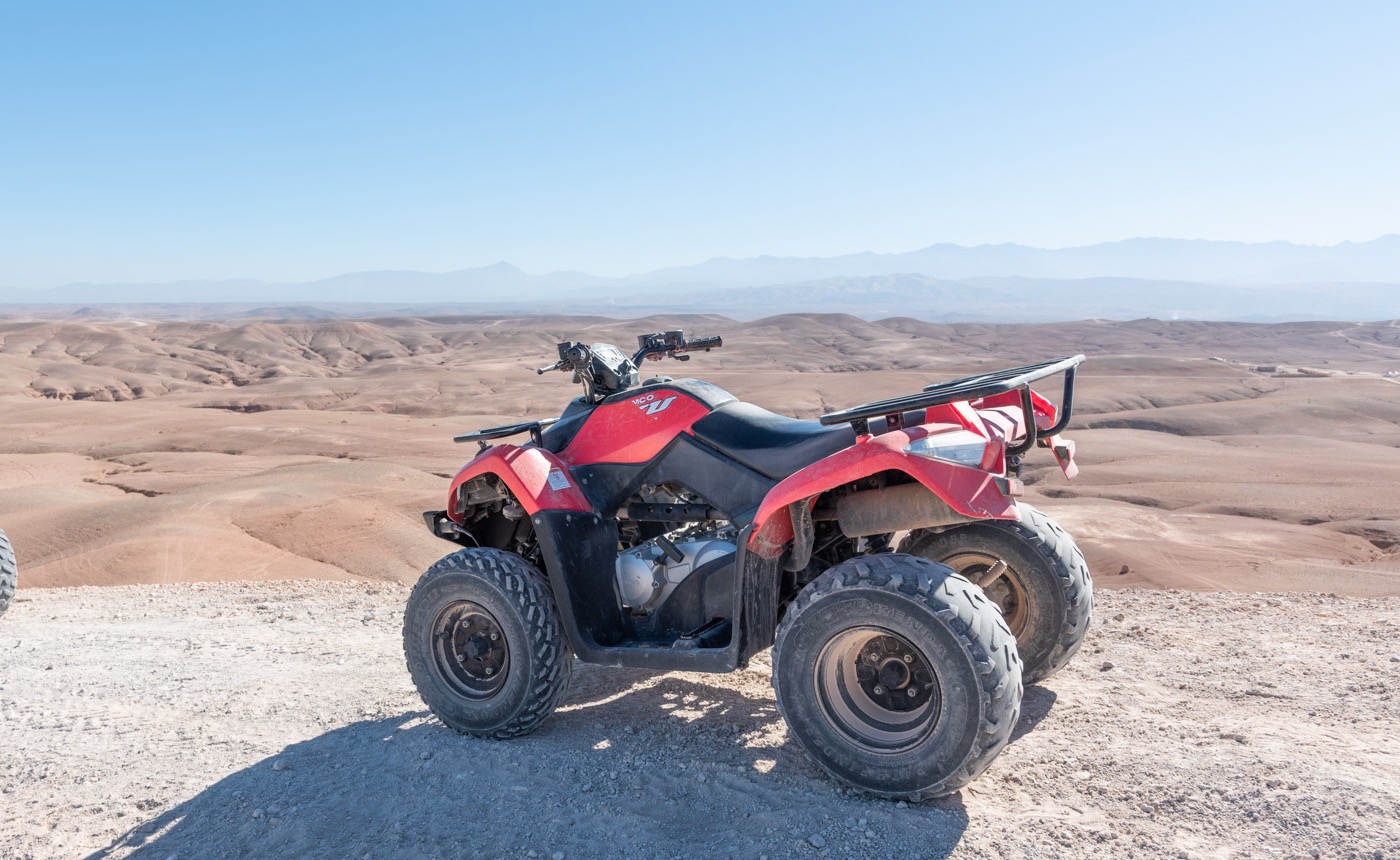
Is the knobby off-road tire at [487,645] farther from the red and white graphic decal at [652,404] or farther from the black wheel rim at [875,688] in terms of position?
the black wheel rim at [875,688]

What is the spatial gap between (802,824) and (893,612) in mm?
839

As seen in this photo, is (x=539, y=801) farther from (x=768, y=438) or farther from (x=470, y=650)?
(x=768, y=438)

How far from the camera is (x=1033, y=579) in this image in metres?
4.45

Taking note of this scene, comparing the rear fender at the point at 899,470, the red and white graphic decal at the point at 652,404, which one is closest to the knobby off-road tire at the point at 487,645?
the red and white graphic decal at the point at 652,404

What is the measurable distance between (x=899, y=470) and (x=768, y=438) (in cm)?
71

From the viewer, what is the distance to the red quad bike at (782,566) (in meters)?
3.47

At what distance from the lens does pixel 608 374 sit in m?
4.73

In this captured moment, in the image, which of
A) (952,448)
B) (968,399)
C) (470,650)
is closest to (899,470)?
(952,448)

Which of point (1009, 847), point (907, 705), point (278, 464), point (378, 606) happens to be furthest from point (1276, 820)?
point (278, 464)

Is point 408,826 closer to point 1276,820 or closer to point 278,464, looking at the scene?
point 1276,820

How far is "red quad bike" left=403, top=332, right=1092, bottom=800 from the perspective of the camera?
347 cm

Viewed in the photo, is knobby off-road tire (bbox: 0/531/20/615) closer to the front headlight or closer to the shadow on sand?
the shadow on sand

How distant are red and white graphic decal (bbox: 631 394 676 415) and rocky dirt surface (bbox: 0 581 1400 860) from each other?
4.88 ft

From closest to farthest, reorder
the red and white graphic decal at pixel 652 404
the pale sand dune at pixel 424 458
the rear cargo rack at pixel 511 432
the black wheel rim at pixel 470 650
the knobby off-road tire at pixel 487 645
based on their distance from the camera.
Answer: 1. the knobby off-road tire at pixel 487 645
2. the red and white graphic decal at pixel 652 404
3. the black wheel rim at pixel 470 650
4. the rear cargo rack at pixel 511 432
5. the pale sand dune at pixel 424 458
